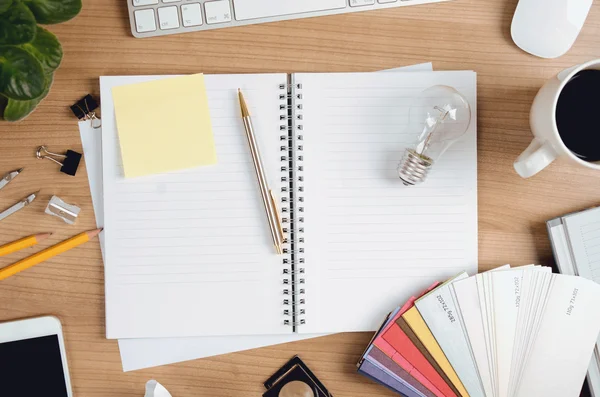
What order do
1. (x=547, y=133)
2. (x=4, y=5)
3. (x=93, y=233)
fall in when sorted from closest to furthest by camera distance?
1. (x=4, y=5)
2. (x=547, y=133)
3. (x=93, y=233)

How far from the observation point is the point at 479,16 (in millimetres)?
764

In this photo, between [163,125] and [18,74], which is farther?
[163,125]

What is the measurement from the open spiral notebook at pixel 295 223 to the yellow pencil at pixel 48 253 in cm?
3

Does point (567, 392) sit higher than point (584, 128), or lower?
lower

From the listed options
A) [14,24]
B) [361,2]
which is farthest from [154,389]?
[361,2]

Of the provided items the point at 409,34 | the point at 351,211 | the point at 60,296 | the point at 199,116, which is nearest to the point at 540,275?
the point at 351,211

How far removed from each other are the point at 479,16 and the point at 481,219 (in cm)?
29

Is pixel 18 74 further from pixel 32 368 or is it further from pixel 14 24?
pixel 32 368

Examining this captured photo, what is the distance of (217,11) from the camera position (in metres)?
0.75

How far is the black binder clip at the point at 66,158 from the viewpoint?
2.49 ft

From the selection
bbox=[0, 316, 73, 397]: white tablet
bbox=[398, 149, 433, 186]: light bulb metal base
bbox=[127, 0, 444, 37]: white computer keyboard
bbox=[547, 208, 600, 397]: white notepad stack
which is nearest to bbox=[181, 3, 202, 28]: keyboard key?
bbox=[127, 0, 444, 37]: white computer keyboard

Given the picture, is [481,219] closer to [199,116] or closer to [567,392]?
[567,392]

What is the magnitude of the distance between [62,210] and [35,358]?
0.21 m

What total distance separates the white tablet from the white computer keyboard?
43cm
